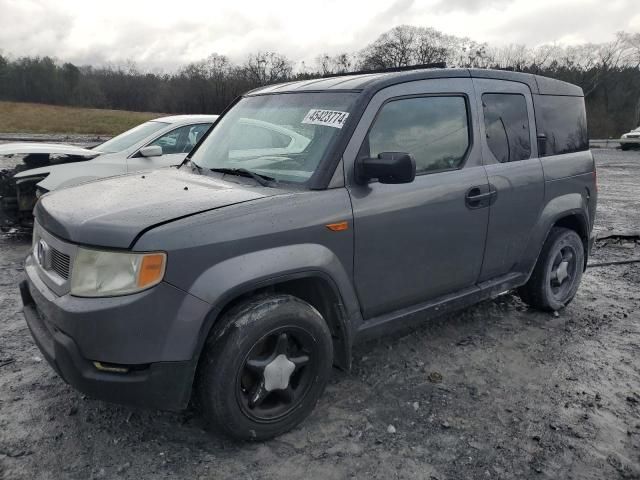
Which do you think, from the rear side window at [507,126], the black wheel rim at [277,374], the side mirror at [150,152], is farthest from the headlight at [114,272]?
the side mirror at [150,152]

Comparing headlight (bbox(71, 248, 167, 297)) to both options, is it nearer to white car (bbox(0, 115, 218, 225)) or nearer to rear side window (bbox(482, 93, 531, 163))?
rear side window (bbox(482, 93, 531, 163))

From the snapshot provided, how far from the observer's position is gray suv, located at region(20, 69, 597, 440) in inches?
93.3

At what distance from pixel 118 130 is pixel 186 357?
39662mm

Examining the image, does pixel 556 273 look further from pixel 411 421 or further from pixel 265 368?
pixel 265 368

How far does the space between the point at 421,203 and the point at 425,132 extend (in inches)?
19.8

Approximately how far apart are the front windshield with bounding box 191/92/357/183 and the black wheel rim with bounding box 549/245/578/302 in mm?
2508

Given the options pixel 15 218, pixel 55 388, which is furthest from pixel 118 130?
pixel 55 388

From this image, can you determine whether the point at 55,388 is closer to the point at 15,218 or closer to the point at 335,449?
the point at 335,449

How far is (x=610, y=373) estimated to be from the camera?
141 inches

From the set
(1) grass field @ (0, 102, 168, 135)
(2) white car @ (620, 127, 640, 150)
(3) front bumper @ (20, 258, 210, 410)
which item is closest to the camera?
(3) front bumper @ (20, 258, 210, 410)

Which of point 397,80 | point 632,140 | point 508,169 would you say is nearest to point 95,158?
point 397,80

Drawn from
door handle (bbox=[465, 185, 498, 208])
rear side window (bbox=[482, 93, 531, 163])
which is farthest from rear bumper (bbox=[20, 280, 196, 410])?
rear side window (bbox=[482, 93, 531, 163])

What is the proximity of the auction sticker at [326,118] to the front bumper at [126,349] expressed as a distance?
1355 millimetres

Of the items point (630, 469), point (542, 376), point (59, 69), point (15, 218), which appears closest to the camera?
point (630, 469)
